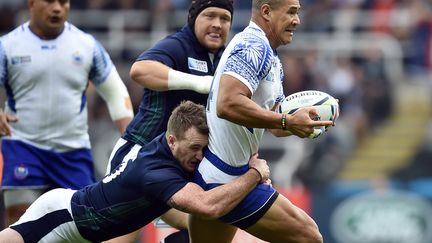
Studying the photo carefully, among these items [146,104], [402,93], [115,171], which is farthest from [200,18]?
[402,93]

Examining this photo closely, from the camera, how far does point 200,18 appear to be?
8562 millimetres

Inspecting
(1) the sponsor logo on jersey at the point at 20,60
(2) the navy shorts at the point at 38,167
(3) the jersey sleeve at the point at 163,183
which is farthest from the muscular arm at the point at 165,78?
(2) the navy shorts at the point at 38,167

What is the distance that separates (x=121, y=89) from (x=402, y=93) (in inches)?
416

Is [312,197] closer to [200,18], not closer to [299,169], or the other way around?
[299,169]

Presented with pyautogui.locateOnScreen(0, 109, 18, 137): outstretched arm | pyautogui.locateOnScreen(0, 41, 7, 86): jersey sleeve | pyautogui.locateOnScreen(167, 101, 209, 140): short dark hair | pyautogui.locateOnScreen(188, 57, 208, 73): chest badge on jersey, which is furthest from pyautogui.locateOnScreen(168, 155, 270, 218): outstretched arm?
pyautogui.locateOnScreen(0, 41, 7, 86): jersey sleeve

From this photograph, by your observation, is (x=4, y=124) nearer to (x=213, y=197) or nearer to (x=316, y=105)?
(x=213, y=197)

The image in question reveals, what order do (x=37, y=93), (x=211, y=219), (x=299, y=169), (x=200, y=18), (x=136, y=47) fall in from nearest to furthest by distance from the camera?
1. (x=211, y=219)
2. (x=200, y=18)
3. (x=37, y=93)
4. (x=299, y=169)
5. (x=136, y=47)

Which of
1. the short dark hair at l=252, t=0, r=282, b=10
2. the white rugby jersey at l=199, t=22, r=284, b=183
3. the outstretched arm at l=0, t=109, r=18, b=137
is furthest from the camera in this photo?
the outstretched arm at l=0, t=109, r=18, b=137

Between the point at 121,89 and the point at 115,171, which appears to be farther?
the point at 121,89

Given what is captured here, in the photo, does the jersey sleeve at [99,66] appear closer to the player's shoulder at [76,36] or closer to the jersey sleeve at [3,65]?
the player's shoulder at [76,36]

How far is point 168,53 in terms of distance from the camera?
28.0 feet

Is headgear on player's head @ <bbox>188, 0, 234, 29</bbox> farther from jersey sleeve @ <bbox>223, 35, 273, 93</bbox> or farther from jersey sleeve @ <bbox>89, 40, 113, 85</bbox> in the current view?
jersey sleeve @ <bbox>89, 40, 113, 85</bbox>

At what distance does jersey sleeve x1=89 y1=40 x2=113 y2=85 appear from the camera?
9.75m

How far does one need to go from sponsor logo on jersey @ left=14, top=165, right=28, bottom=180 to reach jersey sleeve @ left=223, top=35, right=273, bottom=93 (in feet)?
9.18
